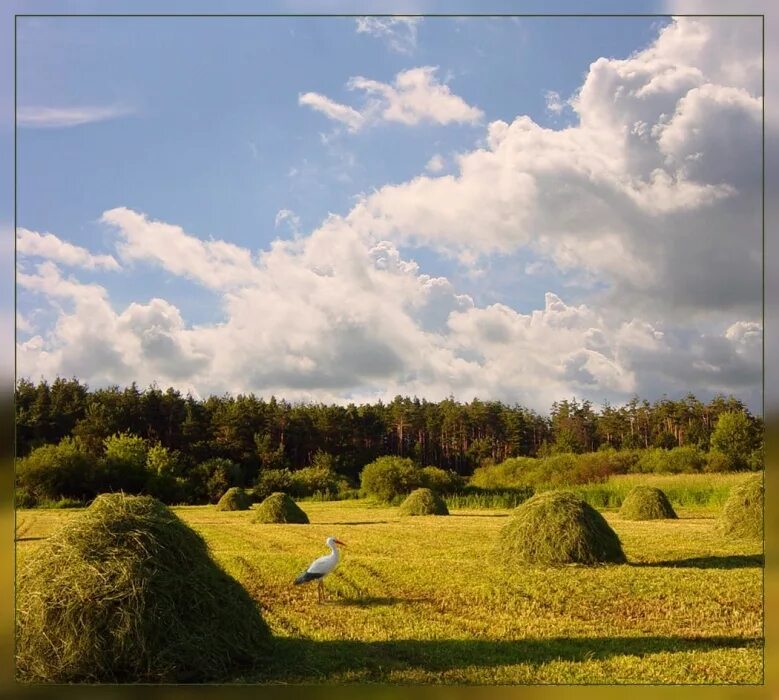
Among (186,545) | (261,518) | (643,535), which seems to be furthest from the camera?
(261,518)

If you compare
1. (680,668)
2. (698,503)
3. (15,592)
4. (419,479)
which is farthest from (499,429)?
(15,592)

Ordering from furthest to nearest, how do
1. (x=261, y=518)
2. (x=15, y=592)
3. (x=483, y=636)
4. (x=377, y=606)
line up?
1. (x=261, y=518)
2. (x=377, y=606)
3. (x=483, y=636)
4. (x=15, y=592)

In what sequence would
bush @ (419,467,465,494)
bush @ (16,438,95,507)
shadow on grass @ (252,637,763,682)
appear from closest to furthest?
shadow on grass @ (252,637,763,682) < bush @ (16,438,95,507) < bush @ (419,467,465,494)

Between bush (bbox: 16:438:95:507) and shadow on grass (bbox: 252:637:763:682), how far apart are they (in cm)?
733

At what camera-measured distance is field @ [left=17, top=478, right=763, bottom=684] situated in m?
6.43

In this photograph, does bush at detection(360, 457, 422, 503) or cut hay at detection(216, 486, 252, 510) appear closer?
cut hay at detection(216, 486, 252, 510)

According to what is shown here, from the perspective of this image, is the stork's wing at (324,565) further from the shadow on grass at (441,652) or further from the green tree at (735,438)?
the green tree at (735,438)

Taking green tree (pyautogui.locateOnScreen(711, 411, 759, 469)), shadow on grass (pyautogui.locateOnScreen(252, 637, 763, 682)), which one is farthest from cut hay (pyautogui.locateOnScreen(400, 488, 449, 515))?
shadow on grass (pyautogui.locateOnScreen(252, 637, 763, 682))

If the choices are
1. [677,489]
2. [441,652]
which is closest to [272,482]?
[441,652]

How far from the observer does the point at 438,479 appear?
18.6 meters

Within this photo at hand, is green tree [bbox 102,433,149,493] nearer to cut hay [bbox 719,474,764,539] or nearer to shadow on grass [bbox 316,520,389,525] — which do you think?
shadow on grass [bbox 316,520,389,525]

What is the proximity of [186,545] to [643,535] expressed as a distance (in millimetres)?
9995

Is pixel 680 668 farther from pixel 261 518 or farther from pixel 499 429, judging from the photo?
pixel 499 429

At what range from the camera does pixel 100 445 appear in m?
14.5
